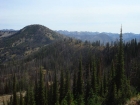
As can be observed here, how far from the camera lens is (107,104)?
188ft

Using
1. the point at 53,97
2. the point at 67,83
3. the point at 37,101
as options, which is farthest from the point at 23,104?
the point at 67,83

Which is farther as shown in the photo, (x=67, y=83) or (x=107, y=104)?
(x=67, y=83)

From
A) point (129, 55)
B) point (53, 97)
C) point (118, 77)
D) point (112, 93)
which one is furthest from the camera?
point (129, 55)

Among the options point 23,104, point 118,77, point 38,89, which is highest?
point 118,77

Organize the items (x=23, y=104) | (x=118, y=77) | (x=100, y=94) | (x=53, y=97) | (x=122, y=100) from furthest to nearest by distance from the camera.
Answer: (x=23, y=104) → (x=53, y=97) → (x=100, y=94) → (x=118, y=77) → (x=122, y=100)

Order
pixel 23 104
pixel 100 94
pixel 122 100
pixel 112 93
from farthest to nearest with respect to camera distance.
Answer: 1. pixel 23 104
2. pixel 100 94
3. pixel 112 93
4. pixel 122 100

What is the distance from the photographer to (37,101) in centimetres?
9906

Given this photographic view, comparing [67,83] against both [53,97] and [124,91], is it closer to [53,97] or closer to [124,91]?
[53,97]

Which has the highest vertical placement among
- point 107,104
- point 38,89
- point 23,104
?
point 107,104

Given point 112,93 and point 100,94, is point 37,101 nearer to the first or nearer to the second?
point 100,94

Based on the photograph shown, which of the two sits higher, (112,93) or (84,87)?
(112,93)

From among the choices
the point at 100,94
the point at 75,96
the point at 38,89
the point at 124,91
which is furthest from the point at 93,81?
the point at 124,91

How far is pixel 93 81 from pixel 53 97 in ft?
65.8

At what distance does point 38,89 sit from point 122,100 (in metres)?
53.1
